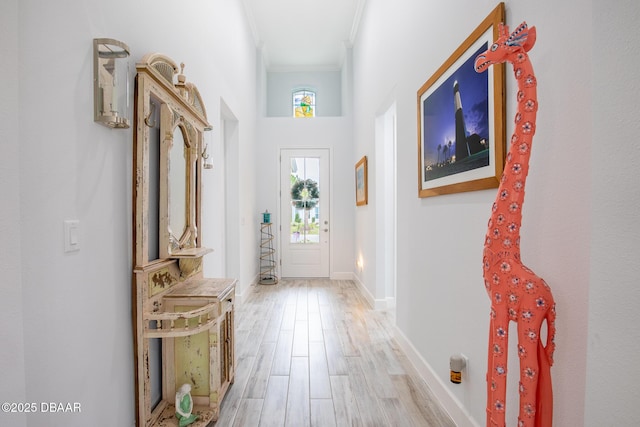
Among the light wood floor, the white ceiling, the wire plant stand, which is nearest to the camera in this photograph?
the light wood floor

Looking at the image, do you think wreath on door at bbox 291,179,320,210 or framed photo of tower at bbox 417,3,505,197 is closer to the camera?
framed photo of tower at bbox 417,3,505,197

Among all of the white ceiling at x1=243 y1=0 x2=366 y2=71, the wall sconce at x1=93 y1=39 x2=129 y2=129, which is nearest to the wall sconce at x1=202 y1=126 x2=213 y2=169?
the wall sconce at x1=93 y1=39 x2=129 y2=129

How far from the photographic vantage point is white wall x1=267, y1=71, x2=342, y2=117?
19.7ft

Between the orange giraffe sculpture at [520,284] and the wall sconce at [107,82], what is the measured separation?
140 cm

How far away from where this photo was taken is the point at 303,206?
5469 mm

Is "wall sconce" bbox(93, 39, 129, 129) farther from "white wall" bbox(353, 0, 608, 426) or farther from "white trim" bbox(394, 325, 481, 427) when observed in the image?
"white trim" bbox(394, 325, 481, 427)

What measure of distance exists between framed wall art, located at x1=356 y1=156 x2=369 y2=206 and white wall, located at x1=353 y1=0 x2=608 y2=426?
1.19 m

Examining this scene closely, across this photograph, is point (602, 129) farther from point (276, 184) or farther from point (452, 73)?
point (276, 184)

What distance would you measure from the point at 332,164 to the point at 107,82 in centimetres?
430

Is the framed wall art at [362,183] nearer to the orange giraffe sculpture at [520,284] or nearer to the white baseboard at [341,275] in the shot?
the white baseboard at [341,275]

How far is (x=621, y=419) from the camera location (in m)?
0.62

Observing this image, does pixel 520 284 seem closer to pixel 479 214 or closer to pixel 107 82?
pixel 479 214

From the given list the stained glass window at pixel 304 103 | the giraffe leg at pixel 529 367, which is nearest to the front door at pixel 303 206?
the stained glass window at pixel 304 103

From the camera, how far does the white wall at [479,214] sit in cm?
90
